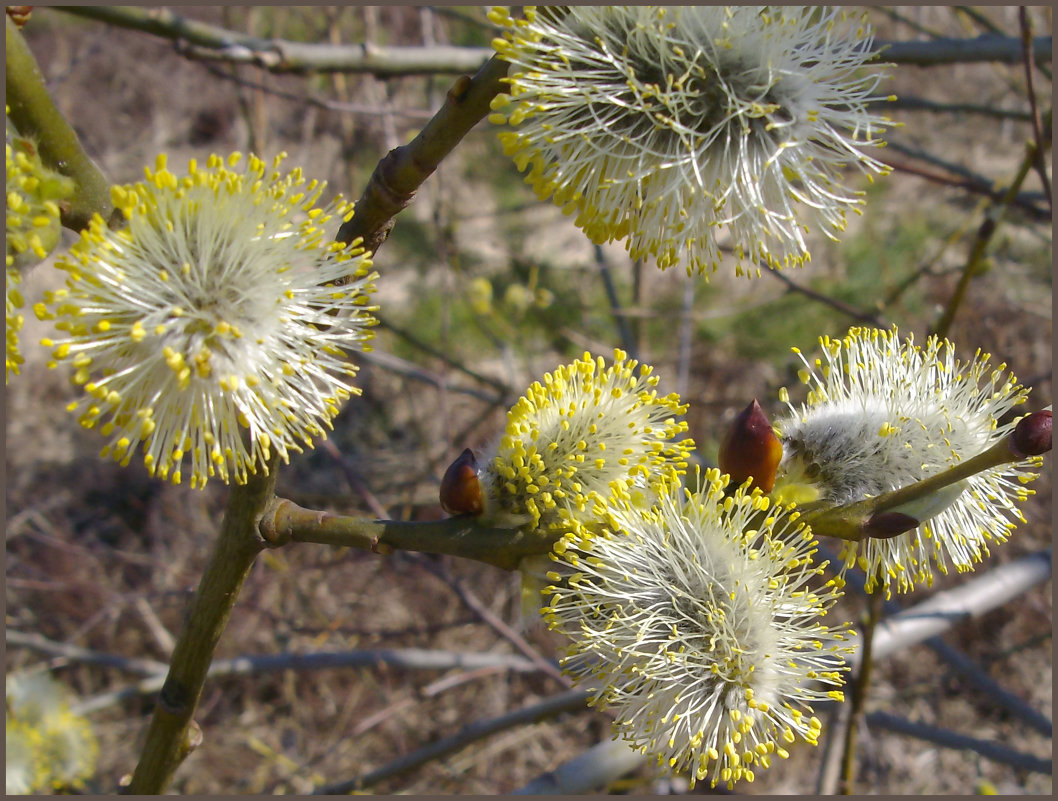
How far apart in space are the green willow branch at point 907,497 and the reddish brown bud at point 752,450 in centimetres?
7

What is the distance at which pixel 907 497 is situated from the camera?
793mm

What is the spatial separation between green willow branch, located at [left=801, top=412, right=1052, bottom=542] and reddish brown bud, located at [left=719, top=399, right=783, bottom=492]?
72 mm

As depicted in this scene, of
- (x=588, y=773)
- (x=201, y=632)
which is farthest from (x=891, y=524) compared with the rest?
(x=588, y=773)

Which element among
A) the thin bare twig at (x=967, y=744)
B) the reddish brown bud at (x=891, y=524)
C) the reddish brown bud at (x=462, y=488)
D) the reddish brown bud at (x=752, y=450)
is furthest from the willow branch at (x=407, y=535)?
the thin bare twig at (x=967, y=744)

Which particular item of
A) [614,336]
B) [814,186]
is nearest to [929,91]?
[614,336]

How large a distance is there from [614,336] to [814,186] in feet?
10.3

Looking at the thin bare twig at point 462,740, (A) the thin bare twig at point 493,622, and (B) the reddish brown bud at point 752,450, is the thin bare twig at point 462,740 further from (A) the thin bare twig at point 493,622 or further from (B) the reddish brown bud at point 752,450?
(B) the reddish brown bud at point 752,450

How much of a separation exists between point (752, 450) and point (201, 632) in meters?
0.70

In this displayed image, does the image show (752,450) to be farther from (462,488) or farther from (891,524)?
(462,488)

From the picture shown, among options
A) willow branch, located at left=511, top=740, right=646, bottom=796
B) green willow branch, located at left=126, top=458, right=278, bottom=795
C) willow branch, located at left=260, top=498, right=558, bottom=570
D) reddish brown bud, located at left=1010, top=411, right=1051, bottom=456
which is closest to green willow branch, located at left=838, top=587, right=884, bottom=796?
willow branch, located at left=511, top=740, right=646, bottom=796

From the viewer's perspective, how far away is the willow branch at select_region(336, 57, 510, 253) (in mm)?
785

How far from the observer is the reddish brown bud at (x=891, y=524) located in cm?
77

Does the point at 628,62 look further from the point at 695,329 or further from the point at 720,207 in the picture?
the point at 695,329

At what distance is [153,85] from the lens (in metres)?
5.14
